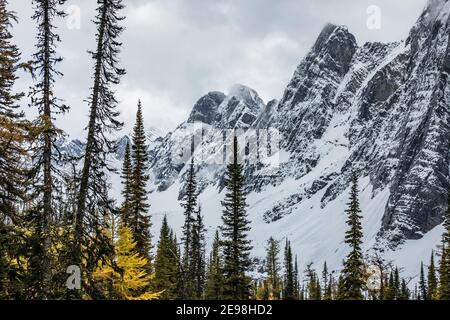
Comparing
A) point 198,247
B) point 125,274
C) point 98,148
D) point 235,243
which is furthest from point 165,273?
point 98,148

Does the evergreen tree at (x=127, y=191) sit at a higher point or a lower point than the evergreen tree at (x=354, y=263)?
higher

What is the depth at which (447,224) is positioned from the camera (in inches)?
1975

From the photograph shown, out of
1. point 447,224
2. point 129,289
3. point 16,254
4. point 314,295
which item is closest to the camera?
point 16,254

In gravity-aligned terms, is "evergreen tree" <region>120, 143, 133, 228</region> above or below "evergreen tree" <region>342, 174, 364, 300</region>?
above

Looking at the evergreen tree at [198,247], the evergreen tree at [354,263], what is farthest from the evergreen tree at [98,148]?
the evergreen tree at [354,263]

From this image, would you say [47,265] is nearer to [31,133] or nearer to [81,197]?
[81,197]

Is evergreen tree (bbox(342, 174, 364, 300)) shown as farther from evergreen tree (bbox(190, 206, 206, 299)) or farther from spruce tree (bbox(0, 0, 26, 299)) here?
spruce tree (bbox(0, 0, 26, 299))

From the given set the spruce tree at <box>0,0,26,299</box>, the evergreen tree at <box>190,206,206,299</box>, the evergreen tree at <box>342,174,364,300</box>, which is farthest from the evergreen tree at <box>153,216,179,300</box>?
the spruce tree at <box>0,0,26,299</box>

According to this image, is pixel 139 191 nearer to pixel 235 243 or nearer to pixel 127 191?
pixel 127 191

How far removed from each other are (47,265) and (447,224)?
40799mm

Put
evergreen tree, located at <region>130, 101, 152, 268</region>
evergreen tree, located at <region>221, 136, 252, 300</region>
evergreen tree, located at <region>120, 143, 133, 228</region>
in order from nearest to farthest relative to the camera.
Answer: evergreen tree, located at <region>120, 143, 133, 228</region>
evergreen tree, located at <region>130, 101, 152, 268</region>
evergreen tree, located at <region>221, 136, 252, 300</region>

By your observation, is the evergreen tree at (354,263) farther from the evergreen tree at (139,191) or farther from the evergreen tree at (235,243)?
the evergreen tree at (139,191)

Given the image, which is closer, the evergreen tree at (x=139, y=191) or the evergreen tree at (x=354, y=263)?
the evergreen tree at (x=139, y=191)
